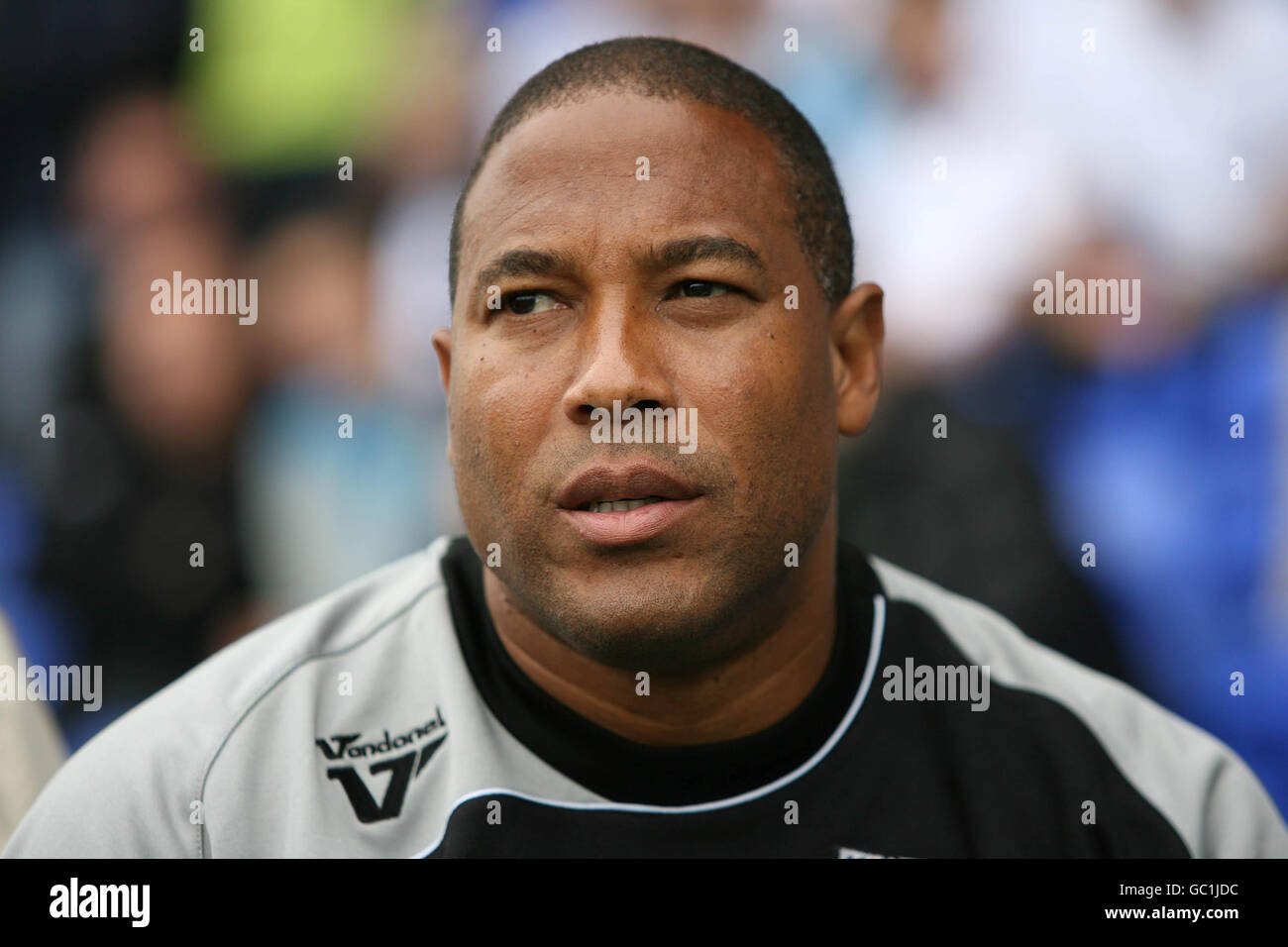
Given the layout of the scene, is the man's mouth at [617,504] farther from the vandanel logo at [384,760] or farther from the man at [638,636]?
the vandanel logo at [384,760]

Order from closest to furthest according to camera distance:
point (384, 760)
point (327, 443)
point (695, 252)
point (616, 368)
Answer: point (616, 368)
point (695, 252)
point (384, 760)
point (327, 443)

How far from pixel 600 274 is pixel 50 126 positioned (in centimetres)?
330

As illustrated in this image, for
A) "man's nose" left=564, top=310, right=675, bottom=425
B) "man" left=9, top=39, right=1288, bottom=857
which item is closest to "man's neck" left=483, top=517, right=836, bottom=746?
"man" left=9, top=39, right=1288, bottom=857

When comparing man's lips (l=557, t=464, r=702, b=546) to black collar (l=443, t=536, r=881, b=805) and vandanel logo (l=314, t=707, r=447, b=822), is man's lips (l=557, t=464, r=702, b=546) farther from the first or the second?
vandanel logo (l=314, t=707, r=447, b=822)

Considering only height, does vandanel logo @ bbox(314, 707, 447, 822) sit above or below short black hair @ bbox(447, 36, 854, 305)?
below

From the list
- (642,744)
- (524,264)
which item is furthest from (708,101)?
(642,744)

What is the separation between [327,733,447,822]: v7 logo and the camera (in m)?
2.24

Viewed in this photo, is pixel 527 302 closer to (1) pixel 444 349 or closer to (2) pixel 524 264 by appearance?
(2) pixel 524 264

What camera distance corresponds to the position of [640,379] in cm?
209

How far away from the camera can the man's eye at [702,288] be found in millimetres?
2229

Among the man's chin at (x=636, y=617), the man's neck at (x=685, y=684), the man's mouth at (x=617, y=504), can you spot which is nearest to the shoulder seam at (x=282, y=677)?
the man's neck at (x=685, y=684)

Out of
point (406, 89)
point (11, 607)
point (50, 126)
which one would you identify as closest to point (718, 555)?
point (406, 89)

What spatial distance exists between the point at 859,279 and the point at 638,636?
2030 mm

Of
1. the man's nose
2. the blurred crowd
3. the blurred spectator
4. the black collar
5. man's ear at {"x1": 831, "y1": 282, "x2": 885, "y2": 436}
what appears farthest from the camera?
the blurred spectator
